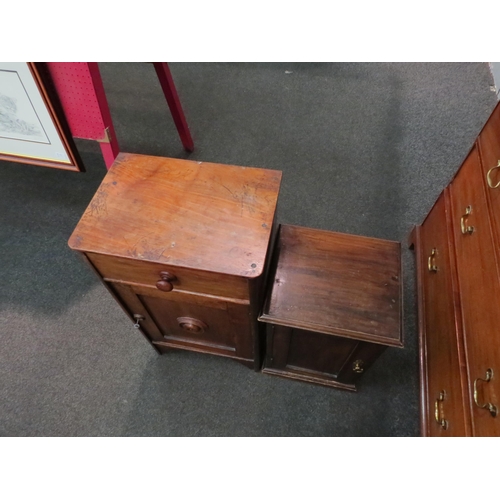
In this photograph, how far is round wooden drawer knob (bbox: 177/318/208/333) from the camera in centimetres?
89

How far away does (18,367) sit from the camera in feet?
3.99

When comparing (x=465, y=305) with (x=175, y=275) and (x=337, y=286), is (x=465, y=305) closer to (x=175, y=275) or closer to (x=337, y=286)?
(x=337, y=286)

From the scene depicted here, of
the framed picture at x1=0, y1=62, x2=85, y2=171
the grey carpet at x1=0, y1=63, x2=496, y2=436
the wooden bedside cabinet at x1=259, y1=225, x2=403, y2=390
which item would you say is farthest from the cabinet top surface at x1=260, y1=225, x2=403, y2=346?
the framed picture at x1=0, y1=62, x2=85, y2=171

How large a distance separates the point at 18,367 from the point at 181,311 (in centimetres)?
81

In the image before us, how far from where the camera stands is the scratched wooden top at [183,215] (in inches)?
25.9

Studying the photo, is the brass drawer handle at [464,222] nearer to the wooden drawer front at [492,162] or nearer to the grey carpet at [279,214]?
the wooden drawer front at [492,162]

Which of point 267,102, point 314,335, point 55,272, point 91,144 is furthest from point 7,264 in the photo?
point 267,102

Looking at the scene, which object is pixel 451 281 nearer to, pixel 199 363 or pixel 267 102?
pixel 199 363

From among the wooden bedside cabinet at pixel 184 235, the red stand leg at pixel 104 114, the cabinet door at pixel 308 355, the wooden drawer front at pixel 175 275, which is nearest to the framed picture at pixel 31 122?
the red stand leg at pixel 104 114

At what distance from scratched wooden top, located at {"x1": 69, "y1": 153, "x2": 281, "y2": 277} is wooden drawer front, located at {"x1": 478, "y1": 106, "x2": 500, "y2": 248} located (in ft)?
1.80

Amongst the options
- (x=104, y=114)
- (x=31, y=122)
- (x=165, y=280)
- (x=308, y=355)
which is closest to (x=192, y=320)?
(x=165, y=280)

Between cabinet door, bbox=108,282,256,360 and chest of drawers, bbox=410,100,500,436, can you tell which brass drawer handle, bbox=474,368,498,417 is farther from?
cabinet door, bbox=108,282,256,360

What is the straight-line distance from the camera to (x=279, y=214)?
1564 millimetres

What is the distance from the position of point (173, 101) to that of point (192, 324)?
1.14 metres
